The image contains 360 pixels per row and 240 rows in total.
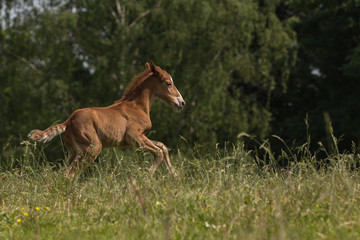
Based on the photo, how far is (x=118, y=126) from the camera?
26.5ft

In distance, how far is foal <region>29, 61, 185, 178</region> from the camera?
7.72m

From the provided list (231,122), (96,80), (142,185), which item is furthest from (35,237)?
(231,122)

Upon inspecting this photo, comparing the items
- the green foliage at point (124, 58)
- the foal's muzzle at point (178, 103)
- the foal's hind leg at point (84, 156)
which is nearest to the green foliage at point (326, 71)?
the green foliage at point (124, 58)

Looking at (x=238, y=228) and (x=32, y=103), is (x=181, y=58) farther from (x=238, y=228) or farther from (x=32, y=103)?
(x=238, y=228)

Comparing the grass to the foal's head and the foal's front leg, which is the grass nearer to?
the foal's front leg

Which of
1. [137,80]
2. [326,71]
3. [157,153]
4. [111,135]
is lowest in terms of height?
[326,71]

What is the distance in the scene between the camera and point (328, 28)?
23406 mm

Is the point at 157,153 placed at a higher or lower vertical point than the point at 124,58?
higher

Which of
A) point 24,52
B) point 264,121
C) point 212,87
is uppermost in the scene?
point 24,52

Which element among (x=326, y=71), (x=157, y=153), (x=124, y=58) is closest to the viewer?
(x=157, y=153)

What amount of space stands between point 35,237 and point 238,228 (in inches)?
68.9

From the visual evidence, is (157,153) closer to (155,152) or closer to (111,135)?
(155,152)

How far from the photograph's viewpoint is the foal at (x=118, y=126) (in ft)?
25.3

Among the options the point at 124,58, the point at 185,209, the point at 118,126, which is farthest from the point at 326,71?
the point at 185,209
